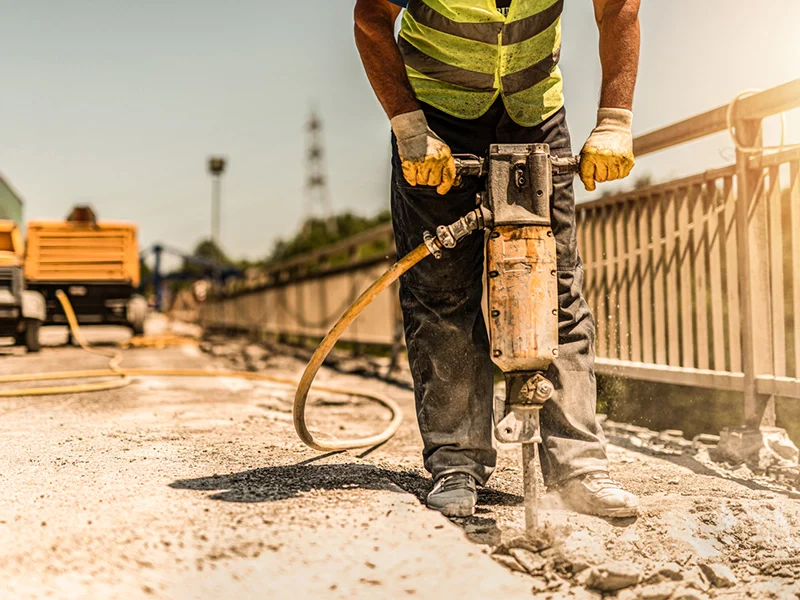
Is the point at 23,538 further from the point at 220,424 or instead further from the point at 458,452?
the point at 220,424

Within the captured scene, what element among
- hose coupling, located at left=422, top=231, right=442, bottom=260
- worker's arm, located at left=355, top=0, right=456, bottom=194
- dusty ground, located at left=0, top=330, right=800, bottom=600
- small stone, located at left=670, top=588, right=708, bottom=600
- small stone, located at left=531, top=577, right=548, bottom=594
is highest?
worker's arm, located at left=355, top=0, right=456, bottom=194

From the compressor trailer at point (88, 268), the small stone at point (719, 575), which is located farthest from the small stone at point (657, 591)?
the compressor trailer at point (88, 268)

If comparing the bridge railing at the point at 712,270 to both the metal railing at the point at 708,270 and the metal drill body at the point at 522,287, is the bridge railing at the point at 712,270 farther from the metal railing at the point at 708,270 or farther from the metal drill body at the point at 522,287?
the metal drill body at the point at 522,287

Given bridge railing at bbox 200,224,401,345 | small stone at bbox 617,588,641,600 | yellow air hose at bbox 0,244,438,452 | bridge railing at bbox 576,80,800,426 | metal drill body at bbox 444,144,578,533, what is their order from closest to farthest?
small stone at bbox 617,588,641,600 < metal drill body at bbox 444,144,578,533 < yellow air hose at bbox 0,244,438,452 < bridge railing at bbox 576,80,800,426 < bridge railing at bbox 200,224,401,345

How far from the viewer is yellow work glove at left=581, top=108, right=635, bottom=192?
2074mm

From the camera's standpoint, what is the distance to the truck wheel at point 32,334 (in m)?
8.31

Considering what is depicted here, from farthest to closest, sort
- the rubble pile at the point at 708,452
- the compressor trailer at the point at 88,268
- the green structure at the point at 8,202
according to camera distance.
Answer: the green structure at the point at 8,202 → the compressor trailer at the point at 88,268 → the rubble pile at the point at 708,452

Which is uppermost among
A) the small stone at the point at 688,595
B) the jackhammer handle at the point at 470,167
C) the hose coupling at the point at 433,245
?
the jackhammer handle at the point at 470,167

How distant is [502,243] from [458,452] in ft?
2.19

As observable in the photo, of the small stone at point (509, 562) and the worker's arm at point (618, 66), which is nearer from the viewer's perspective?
the small stone at point (509, 562)

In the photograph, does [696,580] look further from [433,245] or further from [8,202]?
[8,202]

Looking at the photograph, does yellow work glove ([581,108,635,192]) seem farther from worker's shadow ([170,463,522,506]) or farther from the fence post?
the fence post

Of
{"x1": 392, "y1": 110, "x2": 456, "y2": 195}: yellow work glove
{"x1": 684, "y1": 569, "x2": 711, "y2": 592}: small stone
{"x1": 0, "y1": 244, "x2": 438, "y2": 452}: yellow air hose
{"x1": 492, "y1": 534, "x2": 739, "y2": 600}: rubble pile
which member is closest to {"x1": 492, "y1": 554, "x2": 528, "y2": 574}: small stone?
{"x1": 492, "y1": 534, "x2": 739, "y2": 600}: rubble pile

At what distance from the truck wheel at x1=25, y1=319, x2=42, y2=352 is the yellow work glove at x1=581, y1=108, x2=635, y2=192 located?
7574mm
